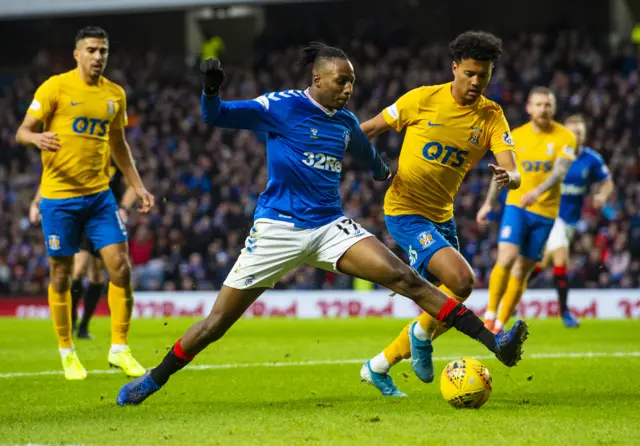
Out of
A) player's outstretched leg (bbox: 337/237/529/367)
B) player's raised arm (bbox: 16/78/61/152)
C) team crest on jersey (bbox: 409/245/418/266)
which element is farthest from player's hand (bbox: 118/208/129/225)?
player's outstretched leg (bbox: 337/237/529/367)

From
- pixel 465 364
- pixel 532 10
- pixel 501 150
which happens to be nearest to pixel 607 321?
pixel 501 150

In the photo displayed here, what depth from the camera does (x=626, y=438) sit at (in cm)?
507

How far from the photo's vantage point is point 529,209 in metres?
11.6

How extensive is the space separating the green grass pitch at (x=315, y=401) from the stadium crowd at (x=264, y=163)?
7.77 m

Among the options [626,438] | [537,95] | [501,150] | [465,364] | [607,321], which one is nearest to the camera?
[626,438]

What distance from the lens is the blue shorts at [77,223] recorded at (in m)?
8.43

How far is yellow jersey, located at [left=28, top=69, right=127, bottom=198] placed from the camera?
27.7ft

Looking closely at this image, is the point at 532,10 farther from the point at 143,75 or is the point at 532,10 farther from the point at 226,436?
the point at 226,436

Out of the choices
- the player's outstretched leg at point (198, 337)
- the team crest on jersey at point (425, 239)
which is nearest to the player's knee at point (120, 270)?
the player's outstretched leg at point (198, 337)

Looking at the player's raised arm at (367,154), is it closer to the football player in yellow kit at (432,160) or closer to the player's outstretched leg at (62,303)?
the football player in yellow kit at (432,160)

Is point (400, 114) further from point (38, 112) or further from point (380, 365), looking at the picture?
point (38, 112)

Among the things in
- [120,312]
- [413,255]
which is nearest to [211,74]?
[413,255]

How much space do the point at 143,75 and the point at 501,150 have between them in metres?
23.0

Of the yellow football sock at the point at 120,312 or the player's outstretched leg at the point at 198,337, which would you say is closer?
the player's outstretched leg at the point at 198,337
